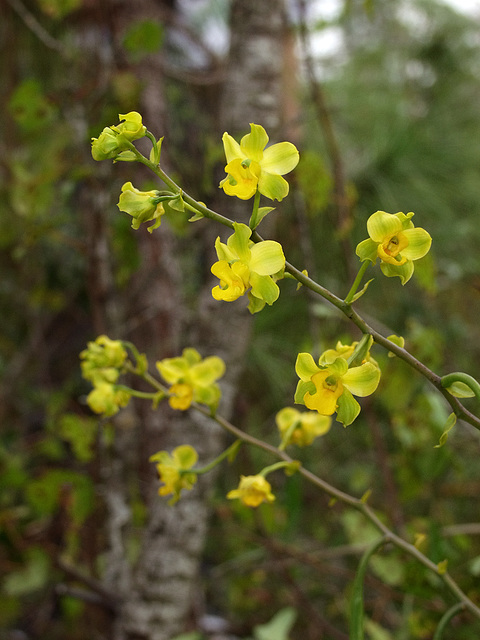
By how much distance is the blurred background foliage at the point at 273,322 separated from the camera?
2.93 feet

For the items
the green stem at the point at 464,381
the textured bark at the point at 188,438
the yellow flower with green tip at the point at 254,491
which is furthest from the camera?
the textured bark at the point at 188,438

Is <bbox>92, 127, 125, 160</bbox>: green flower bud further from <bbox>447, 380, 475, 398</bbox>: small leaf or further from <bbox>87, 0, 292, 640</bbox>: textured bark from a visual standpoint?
<bbox>87, 0, 292, 640</bbox>: textured bark

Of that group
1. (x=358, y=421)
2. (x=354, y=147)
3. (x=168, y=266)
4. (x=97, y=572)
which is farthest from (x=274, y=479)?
(x=354, y=147)

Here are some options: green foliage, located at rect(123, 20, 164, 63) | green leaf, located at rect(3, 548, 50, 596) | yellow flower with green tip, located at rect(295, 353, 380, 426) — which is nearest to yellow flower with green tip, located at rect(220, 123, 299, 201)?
yellow flower with green tip, located at rect(295, 353, 380, 426)

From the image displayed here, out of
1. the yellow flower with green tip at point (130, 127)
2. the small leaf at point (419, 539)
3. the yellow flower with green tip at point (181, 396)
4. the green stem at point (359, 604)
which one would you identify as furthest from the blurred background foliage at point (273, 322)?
the yellow flower with green tip at point (130, 127)

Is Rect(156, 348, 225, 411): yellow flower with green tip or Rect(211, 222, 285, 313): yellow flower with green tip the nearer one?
Rect(211, 222, 285, 313): yellow flower with green tip

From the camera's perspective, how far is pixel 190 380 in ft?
1.52

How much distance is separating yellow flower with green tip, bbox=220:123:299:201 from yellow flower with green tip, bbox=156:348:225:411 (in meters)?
0.19

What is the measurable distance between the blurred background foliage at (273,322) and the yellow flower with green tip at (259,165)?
0.47 m

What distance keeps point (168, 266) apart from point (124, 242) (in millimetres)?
159

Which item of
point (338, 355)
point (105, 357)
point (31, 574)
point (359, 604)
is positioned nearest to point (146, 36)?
point (105, 357)

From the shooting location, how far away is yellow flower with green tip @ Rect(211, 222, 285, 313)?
0.30 m

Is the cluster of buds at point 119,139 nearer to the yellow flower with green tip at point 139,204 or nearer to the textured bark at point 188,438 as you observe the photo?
the yellow flower with green tip at point 139,204

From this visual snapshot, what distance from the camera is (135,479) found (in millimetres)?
1000
